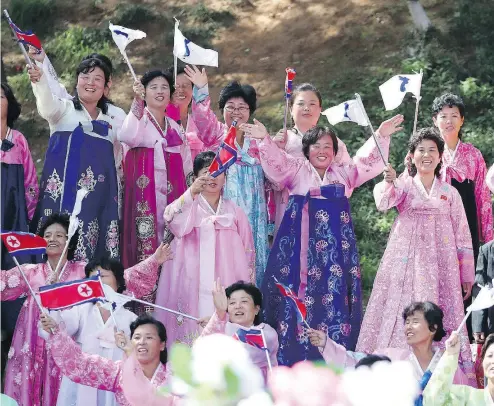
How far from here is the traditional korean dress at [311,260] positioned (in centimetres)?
667

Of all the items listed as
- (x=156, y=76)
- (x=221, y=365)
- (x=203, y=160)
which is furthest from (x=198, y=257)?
(x=221, y=365)

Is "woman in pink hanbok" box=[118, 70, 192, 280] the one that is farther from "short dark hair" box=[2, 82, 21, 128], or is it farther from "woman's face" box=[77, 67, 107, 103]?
"short dark hair" box=[2, 82, 21, 128]

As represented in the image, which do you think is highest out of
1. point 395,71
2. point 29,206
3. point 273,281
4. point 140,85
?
point 395,71

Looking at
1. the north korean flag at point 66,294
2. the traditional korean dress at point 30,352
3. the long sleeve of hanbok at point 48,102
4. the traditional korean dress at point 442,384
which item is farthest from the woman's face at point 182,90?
the traditional korean dress at point 442,384

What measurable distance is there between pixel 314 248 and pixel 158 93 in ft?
4.77

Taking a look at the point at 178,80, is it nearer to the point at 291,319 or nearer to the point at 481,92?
the point at 291,319

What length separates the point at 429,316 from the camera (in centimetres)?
611

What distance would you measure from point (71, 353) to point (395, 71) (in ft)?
22.4

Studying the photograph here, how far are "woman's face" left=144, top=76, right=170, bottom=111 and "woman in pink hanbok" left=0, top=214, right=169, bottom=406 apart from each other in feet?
3.59

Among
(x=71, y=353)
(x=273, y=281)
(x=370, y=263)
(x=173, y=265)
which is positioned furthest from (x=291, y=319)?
(x=370, y=263)

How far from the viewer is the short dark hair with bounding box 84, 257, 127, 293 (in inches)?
247

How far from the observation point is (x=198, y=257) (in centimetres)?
669

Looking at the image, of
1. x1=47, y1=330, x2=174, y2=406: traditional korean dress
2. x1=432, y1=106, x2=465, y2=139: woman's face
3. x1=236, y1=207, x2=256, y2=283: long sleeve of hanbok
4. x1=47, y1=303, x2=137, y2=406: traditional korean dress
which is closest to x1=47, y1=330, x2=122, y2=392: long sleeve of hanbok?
x1=47, y1=330, x2=174, y2=406: traditional korean dress

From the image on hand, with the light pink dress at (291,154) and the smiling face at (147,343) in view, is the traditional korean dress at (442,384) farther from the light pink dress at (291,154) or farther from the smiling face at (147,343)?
the light pink dress at (291,154)
